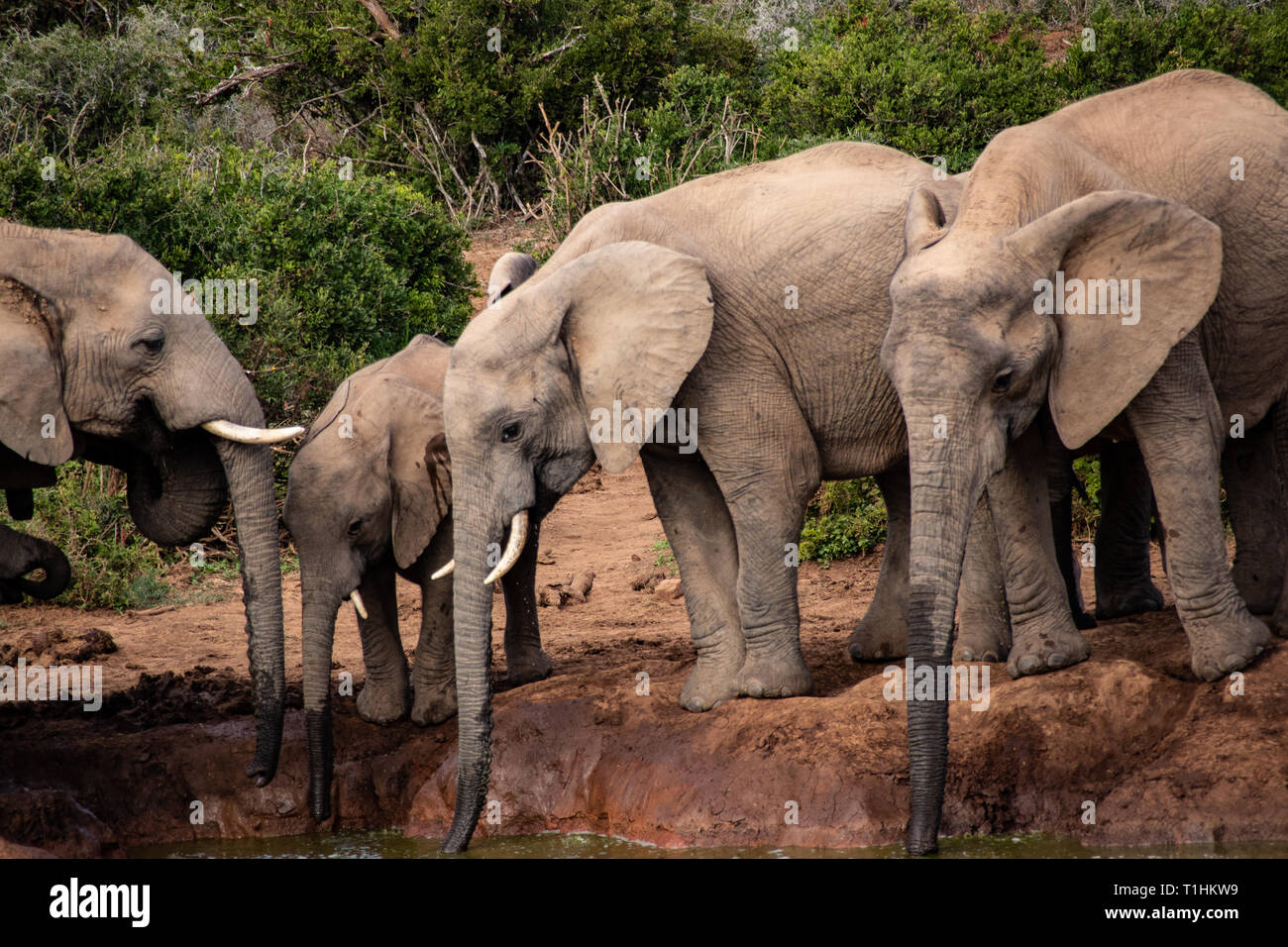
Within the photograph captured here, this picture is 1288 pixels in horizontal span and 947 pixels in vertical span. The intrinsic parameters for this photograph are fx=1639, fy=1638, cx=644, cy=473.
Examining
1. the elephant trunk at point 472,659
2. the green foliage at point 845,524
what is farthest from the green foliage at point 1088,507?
the elephant trunk at point 472,659

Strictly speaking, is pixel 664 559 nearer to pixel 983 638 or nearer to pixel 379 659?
pixel 379 659

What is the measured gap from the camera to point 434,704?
7566 mm

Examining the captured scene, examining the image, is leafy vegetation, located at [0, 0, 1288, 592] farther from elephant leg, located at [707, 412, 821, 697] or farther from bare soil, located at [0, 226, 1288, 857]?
elephant leg, located at [707, 412, 821, 697]

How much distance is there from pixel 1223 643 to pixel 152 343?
4389 mm

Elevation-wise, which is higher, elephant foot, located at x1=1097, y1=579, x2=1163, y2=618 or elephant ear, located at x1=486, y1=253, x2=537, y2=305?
elephant ear, located at x1=486, y1=253, x2=537, y2=305

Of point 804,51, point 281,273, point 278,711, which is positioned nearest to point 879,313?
point 278,711

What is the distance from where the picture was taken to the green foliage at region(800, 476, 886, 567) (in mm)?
10914

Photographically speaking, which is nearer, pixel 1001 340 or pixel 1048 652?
pixel 1001 340

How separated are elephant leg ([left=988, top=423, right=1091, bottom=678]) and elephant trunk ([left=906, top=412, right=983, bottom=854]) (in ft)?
3.00

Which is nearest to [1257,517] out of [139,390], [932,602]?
[932,602]

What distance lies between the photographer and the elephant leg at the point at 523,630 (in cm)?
788

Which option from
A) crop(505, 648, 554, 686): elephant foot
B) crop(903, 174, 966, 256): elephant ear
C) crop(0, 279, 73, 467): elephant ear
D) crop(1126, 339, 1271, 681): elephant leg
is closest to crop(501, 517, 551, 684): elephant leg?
crop(505, 648, 554, 686): elephant foot

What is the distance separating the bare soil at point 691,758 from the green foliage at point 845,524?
1804mm

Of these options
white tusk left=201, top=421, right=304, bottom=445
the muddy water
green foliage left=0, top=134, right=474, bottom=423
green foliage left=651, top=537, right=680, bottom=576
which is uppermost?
green foliage left=0, top=134, right=474, bottom=423
